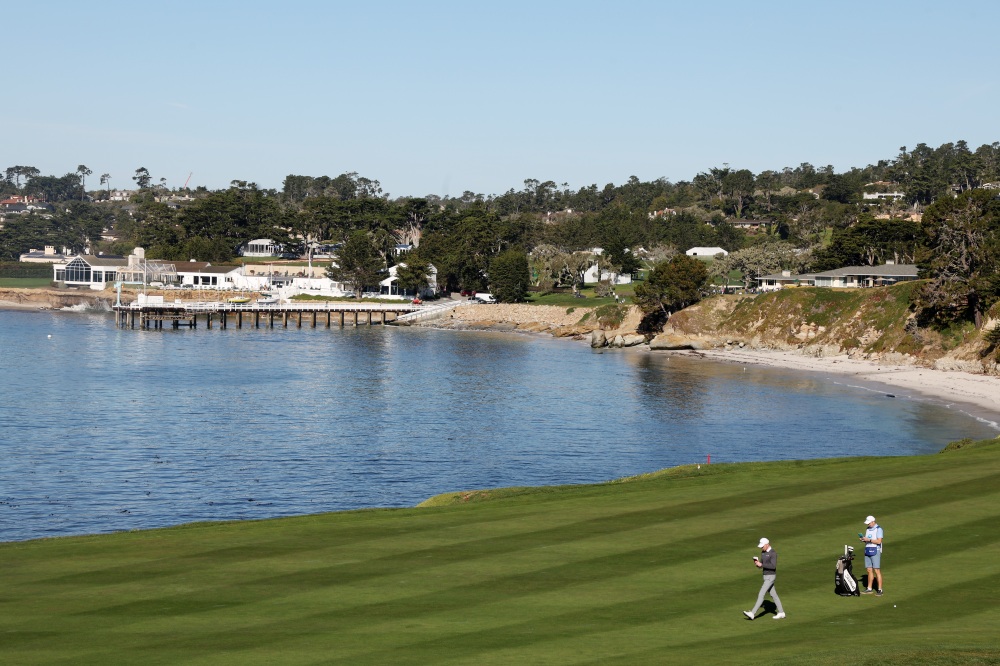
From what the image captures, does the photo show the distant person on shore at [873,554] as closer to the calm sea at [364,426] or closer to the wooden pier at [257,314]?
the calm sea at [364,426]

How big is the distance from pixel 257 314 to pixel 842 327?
319 feet

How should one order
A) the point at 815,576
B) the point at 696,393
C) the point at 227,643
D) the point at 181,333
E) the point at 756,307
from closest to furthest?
the point at 227,643 → the point at 815,576 → the point at 696,393 → the point at 756,307 → the point at 181,333

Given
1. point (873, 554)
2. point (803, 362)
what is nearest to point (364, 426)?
point (873, 554)

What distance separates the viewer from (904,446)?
212 ft

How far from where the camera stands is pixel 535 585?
2695cm

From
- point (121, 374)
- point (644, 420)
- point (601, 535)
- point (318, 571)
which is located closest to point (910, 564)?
point (601, 535)

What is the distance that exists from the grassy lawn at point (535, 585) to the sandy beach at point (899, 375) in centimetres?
5177

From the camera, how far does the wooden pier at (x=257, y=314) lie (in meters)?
168

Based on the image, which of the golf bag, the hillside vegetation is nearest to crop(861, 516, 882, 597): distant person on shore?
the golf bag

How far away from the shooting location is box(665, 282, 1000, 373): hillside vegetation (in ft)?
350

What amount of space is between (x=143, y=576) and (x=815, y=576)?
17199 mm

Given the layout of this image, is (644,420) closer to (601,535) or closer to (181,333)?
(601,535)

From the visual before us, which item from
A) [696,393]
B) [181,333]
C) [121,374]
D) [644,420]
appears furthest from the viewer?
[181,333]

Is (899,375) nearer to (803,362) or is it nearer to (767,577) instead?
(803,362)
